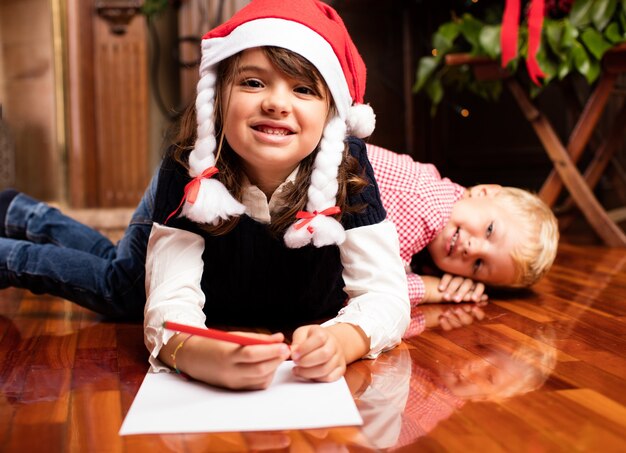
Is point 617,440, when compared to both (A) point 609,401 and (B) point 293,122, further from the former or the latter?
(B) point 293,122

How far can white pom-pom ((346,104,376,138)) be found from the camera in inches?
42.8

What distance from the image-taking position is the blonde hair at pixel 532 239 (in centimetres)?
142

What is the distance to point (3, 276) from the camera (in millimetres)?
1314

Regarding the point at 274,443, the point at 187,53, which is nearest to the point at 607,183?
the point at 187,53

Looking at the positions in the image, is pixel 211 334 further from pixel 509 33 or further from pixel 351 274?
pixel 509 33

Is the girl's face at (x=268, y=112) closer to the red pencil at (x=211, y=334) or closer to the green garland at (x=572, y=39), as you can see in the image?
the red pencil at (x=211, y=334)

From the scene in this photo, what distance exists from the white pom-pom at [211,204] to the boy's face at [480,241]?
565mm

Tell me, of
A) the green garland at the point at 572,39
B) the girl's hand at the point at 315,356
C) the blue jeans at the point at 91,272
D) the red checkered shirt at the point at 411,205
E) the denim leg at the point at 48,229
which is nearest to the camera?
Result: the girl's hand at the point at 315,356

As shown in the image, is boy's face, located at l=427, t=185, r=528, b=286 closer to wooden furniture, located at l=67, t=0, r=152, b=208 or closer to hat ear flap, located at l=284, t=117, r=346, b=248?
hat ear flap, located at l=284, t=117, r=346, b=248

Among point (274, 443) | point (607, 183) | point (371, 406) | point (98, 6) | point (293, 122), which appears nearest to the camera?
point (274, 443)

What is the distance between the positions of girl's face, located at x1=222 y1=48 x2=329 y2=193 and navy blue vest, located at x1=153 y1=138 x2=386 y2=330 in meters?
0.12

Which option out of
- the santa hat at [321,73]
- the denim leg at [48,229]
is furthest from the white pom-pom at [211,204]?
the denim leg at [48,229]

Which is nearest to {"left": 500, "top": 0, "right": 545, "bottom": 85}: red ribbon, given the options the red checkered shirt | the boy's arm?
the red checkered shirt

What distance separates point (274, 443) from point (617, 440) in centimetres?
35
